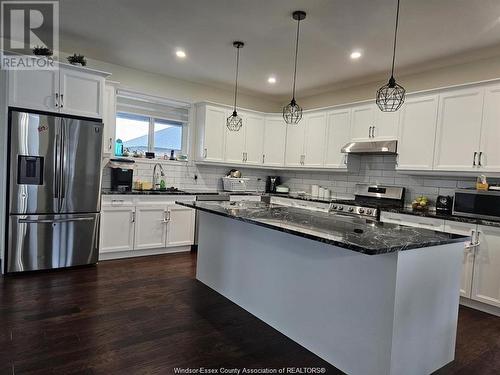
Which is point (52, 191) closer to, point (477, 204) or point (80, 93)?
point (80, 93)

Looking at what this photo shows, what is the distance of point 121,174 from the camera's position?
4539 mm

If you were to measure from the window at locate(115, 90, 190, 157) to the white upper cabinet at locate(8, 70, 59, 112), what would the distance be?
3.87 ft

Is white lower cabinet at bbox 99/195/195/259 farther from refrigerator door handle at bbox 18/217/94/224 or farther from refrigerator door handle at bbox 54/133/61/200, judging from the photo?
refrigerator door handle at bbox 54/133/61/200

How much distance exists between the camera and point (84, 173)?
3906 millimetres

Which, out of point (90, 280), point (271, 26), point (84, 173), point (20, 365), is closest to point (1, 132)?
point (84, 173)

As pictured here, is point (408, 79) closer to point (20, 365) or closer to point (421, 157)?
point (421, 157)

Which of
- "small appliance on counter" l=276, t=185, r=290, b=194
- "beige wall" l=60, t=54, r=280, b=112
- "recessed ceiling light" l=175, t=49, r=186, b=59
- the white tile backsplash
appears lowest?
"small appliance on counter" l=276, t=185, r=290, b=194

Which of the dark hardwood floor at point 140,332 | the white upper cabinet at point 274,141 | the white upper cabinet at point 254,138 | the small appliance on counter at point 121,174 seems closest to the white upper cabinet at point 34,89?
the small appliance on counter at point 121,174

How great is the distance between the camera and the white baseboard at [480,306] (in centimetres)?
320

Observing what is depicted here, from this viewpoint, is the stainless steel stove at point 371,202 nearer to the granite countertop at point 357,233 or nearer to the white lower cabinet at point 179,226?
the granite countertop at point 357,233

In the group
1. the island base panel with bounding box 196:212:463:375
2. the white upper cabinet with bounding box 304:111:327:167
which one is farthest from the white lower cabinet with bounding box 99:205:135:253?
the white upper cabinet with bounding box 304:111:327:167

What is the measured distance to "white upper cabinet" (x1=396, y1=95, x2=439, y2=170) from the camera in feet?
12.8

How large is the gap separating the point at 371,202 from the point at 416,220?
35.0 inches

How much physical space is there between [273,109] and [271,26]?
3287 mm
